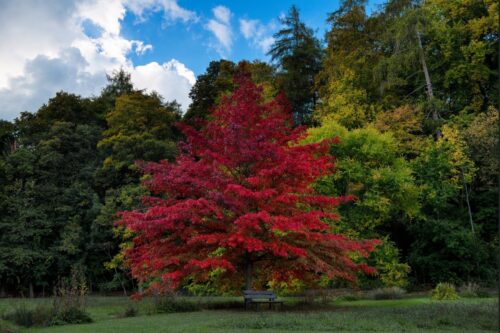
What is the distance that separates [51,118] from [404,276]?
3252 centimetres

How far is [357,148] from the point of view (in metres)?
29.2

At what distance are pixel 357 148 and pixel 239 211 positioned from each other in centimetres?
1456

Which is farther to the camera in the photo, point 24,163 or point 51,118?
point 51,118

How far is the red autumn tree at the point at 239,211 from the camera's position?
1570cm

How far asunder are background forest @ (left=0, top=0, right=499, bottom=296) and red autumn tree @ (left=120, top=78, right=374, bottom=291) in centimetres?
1019

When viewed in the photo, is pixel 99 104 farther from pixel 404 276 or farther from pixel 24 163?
pixel 404 276

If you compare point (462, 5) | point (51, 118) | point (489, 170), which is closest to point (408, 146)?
point (489, 170)

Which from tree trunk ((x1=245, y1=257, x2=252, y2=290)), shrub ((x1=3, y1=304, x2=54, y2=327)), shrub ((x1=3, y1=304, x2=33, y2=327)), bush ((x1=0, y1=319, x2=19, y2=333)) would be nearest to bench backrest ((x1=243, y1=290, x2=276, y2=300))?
tree trunk ((x1=245, y1=257, x2=252, y2=290))

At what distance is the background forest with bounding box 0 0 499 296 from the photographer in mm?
29250

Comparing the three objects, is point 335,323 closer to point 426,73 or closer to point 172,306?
point 172,306

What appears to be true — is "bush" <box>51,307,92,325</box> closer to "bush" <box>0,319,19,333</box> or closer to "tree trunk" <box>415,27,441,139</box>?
"bush" <box>0,319,19,333</box>

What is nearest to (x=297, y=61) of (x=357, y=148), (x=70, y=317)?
(x=357, y=148)

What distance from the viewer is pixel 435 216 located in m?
31.5

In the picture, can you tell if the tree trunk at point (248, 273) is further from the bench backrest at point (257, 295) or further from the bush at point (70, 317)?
the bush at point (70, 317)
